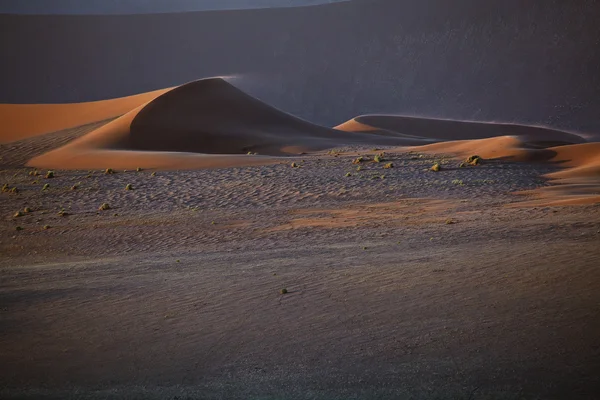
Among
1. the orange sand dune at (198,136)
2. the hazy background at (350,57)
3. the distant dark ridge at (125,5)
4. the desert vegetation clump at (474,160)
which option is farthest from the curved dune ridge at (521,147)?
the distant dark ridge at (125,5)

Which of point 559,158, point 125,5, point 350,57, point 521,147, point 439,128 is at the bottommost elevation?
point 559,158

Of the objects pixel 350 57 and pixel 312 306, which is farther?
pixel 350 57

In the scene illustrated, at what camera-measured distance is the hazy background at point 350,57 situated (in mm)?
60844

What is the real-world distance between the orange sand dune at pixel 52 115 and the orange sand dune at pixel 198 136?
13.8 ft

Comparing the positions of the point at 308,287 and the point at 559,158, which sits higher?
the point at 559,158

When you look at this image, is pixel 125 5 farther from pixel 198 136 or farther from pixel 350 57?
pixel 198 136

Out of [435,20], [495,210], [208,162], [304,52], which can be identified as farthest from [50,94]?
[495,210]

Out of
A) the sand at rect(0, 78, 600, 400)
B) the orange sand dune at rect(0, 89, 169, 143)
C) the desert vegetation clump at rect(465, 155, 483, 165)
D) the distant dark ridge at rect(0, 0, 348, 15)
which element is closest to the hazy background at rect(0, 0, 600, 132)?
the distant dark ridge at rect(0, 0, 348, 15)

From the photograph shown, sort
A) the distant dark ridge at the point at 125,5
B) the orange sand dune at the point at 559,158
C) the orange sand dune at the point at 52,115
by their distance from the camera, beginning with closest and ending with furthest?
the orange sand dune at the point at 559,158 → the orange sand dune at the point at 52,115 → the distant dark ridge at the point at 125,5

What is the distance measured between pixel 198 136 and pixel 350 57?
42.7 metres

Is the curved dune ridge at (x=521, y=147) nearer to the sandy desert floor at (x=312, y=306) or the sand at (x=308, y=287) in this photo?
the sand at (x=308, y=287)

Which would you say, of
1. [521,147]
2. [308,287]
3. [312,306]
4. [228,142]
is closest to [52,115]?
[228,142]

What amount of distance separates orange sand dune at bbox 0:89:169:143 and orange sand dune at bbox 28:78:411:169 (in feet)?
13.8

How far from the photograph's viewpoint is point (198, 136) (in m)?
32.8
